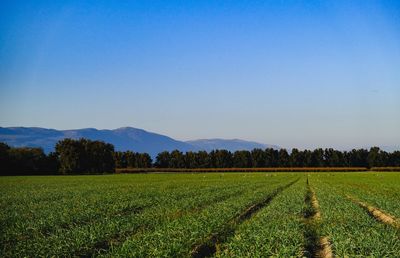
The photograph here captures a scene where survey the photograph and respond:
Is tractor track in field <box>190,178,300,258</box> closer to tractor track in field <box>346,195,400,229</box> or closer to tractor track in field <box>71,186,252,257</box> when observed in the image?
tractor track in field <box>71,186,252,257</box>

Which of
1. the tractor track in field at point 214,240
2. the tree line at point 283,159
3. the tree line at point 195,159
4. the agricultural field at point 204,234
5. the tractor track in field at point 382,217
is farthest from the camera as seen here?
the tree line at point 283,159

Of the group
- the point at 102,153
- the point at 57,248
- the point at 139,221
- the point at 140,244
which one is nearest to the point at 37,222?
the point at 139,221

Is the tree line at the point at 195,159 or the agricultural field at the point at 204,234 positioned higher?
the tree line at the point at 195,159

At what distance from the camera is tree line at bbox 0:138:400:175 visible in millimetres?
130000

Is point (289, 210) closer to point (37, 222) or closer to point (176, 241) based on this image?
point (176, 241)

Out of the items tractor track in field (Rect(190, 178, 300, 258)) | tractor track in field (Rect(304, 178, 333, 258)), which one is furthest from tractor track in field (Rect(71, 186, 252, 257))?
tractor track in field (Rect(304, 178, 333, 258))

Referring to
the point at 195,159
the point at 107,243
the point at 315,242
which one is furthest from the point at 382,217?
the point at 195,159

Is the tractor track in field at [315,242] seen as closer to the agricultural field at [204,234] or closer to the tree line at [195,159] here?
the agricultural field at [204,234]

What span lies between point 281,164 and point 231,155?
1962cm

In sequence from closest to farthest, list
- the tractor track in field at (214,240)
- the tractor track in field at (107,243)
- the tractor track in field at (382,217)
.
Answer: the tractor track in field at (107,243) < the tractor track in field at (214,240) < the tractor track in field at (382,217)

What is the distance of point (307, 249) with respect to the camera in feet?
50.6

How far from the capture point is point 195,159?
167 m

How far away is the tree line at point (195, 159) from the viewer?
427 ft

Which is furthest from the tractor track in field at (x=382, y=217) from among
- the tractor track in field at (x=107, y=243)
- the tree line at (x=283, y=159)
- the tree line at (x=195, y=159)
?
the tree line at (x=283, y=159)
